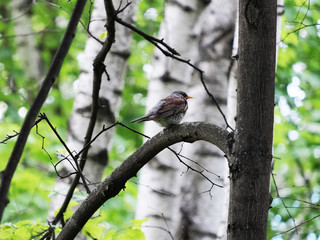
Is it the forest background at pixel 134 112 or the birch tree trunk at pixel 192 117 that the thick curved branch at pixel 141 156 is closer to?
the birch tree trunk at pixel 192 117

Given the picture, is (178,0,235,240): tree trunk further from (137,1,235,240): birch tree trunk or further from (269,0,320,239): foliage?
(269,0,320,239): foliage

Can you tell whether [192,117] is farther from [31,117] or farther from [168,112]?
[31,117]

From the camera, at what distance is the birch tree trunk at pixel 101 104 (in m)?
3.43

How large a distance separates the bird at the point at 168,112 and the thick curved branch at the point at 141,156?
2.05ft

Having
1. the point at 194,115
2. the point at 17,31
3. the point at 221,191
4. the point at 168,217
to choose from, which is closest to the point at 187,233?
the point at 168,217

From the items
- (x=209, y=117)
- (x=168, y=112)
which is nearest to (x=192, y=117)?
(x=209, y=117)

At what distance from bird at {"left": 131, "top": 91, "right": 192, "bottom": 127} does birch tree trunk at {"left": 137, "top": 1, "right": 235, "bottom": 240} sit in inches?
37.1

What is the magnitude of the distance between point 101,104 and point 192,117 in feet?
3.32

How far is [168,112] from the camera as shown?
2.83m

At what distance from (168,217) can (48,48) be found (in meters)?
8.00

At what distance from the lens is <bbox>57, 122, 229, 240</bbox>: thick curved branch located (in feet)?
5.90

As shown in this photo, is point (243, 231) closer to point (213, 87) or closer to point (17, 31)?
point (213, 87)

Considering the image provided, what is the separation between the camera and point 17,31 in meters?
9.54

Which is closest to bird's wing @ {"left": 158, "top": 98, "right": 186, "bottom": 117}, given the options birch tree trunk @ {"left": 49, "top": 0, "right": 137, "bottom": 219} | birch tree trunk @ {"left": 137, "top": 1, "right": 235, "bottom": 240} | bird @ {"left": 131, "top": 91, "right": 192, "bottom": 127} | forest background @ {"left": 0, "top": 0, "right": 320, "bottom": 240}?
bird @ {"left": 131, "top": 91, "right": 192, "bottom": 127}
